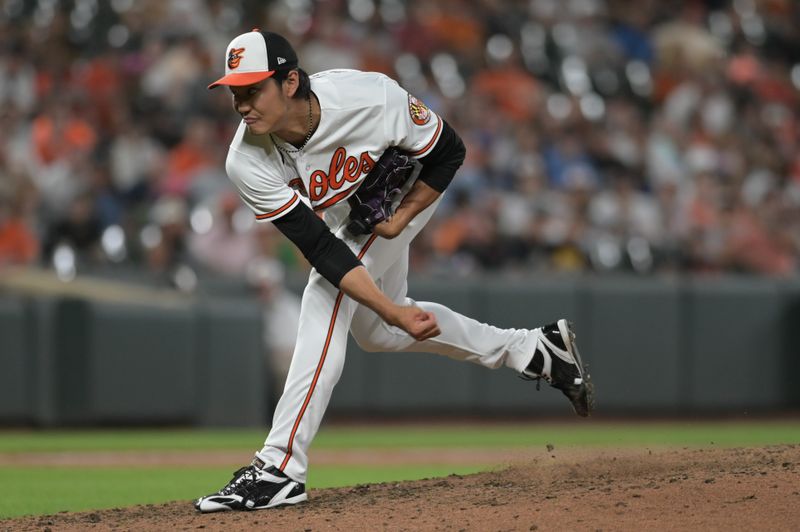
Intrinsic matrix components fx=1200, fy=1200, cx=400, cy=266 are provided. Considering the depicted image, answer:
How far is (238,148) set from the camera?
467 cm

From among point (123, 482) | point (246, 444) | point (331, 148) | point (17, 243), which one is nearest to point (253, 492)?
point (331, 148)

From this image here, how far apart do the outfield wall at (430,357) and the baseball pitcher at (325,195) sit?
17.0ft

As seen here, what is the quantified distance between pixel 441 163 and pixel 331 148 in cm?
54

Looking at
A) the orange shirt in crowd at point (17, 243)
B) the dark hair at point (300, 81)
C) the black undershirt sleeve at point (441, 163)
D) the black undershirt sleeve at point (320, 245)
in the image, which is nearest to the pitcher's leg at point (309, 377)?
the black undershirt sleeve at point (320, 245)

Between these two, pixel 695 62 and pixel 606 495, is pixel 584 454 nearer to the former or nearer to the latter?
pixel 606 495

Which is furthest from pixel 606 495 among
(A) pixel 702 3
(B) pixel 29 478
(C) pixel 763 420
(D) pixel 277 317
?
(A) pixel 702 3

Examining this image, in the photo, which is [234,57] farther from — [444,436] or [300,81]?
[444,436]

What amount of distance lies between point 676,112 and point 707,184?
140cm

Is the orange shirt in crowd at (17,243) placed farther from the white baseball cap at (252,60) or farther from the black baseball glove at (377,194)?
the white baseball cap at (252,60)

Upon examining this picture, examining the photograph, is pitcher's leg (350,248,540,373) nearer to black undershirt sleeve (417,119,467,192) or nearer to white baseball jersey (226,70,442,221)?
black undershirt sleeve (417,119,467,192)

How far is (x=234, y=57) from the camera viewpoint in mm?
4461

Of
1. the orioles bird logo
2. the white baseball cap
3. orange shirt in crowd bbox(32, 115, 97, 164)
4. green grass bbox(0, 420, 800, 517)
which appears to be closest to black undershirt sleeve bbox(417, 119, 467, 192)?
the white baseball cap

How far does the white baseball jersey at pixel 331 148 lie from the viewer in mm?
4652

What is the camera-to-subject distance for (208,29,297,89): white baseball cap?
4.43m
